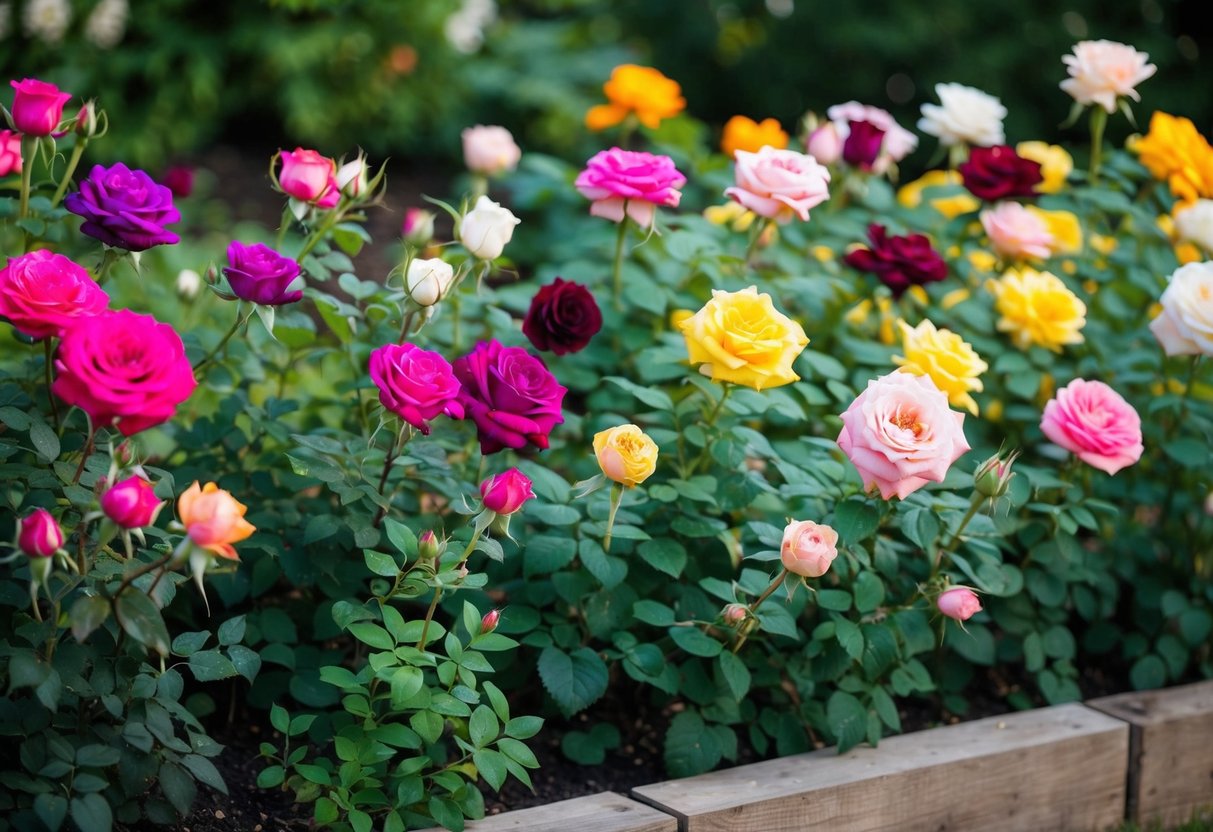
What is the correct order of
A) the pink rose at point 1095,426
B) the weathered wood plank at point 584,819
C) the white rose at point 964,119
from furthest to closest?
1. the white rose at point 964,119
2. the pink rose at point 1095,426
3. the weathered wood plank at point 584,819

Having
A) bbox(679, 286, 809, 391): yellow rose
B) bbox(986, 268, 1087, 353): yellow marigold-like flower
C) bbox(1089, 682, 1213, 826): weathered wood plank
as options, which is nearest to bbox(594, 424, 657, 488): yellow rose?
bbox(679, 286, 809, 391): yellow rose

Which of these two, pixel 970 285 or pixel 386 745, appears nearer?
pixel 386 745

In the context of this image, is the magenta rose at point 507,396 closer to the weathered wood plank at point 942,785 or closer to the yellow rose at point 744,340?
the yellow rose at point 744,340

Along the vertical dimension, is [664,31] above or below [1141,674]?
below

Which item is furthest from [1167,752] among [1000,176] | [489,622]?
[489,622]

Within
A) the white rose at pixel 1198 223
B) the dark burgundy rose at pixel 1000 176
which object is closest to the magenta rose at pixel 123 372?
the dark burgundy rose at pixel 1000 176

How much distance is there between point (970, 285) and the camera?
8.50ft

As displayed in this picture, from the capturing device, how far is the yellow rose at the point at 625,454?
1618 millimetres

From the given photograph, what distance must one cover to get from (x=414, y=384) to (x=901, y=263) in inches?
41.7

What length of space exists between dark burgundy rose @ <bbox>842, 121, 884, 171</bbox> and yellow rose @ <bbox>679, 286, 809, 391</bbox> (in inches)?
29.2

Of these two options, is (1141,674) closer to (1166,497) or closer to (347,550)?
(1166,497)

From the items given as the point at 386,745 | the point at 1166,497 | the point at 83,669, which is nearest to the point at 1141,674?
the point at 1166,497

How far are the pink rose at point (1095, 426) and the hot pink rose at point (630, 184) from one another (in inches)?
27.3

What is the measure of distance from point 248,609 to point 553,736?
53 cm
